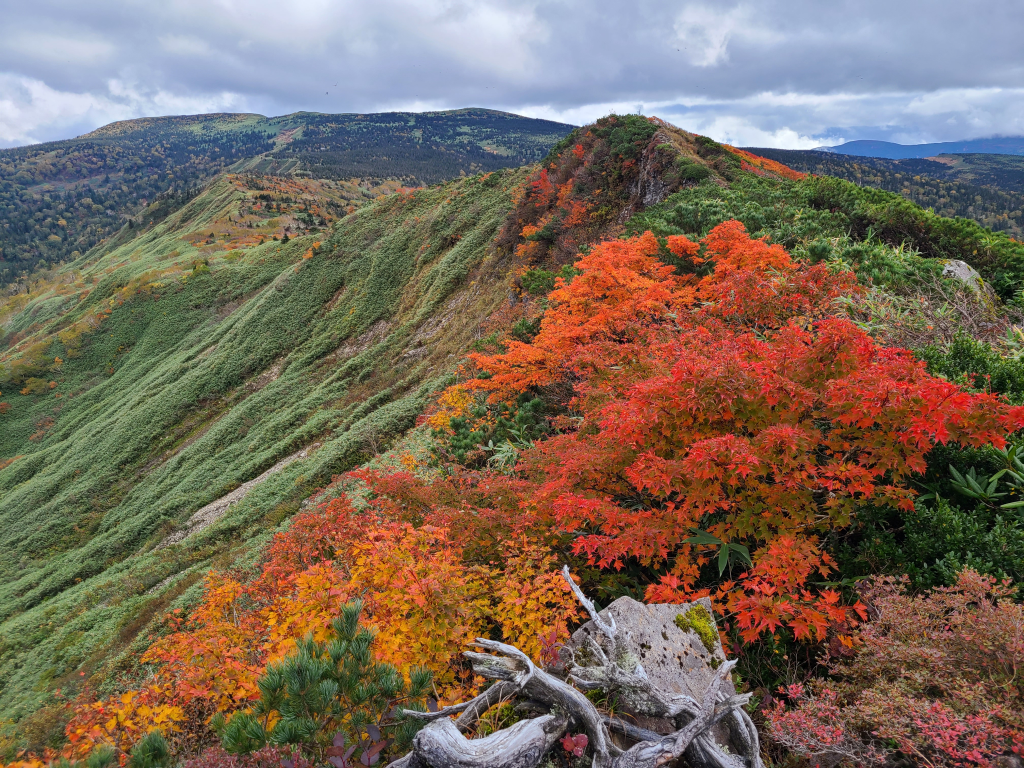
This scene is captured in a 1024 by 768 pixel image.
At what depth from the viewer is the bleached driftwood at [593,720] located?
3.09m

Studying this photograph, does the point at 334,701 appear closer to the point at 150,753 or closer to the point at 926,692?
the point at 150,753

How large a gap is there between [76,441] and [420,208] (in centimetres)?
4035

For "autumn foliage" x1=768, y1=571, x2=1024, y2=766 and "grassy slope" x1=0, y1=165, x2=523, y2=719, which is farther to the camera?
"grassy slope" x1=0, y1=165, x2=523, y2=719

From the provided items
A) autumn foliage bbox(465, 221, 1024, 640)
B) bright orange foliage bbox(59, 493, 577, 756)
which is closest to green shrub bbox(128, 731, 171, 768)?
bright orange foliage bbox(59, 493, 577, 756)

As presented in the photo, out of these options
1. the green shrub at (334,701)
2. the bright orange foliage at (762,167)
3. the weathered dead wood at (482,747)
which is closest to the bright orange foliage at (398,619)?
the green shrub at (334,701)

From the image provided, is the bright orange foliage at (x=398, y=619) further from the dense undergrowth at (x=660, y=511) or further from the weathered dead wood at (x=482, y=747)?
the weathered dead wood at (x=482, y=747)

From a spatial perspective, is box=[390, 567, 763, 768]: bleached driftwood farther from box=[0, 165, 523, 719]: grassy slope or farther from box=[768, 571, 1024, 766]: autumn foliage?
box=[0, 165, 523, 719]: grassy slope

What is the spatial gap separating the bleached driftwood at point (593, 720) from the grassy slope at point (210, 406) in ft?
61.7

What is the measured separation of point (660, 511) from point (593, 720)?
2458 millimetres

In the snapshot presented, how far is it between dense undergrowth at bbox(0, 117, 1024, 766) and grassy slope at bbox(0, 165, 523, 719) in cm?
33

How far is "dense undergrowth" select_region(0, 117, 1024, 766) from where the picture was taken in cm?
375

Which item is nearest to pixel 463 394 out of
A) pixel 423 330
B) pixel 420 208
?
pixel 423 330

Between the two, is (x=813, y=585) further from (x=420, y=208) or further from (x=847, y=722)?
(x=420, y=208)

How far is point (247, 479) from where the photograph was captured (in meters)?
26.3
